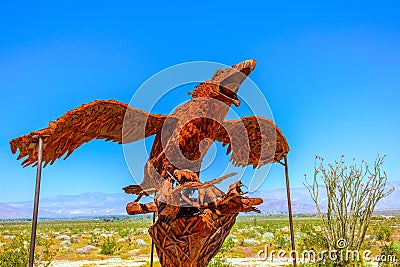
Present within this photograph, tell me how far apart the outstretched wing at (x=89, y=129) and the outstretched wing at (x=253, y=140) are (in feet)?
2.95

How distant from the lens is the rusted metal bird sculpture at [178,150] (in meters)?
3.23

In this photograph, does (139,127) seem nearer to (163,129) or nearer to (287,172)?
(163,129)

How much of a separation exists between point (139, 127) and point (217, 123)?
31.5 inches

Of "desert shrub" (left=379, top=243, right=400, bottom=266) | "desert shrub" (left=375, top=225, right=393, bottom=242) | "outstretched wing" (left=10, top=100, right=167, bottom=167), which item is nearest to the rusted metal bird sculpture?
"outstretched wing" (left=10, top=100, right=167, bottom=167)

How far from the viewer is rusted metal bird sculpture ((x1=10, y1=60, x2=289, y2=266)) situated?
3.23 m

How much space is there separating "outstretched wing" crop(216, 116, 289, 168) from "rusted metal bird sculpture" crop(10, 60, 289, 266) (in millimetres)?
27

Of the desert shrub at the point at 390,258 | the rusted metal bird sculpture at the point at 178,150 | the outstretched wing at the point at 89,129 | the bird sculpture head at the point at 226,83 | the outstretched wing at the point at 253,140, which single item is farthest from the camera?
the desert shrub at the point at 390,258

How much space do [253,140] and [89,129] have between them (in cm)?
199

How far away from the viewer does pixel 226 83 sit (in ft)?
12.6

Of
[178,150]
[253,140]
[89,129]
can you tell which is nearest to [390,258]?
[253,140]

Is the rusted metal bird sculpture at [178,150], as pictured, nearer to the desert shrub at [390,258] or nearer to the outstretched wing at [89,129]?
the outstretched wing at [89,129]

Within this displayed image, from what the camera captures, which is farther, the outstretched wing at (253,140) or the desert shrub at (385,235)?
the desert shrub at (385,235)

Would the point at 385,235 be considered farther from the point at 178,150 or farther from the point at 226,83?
the point at 178,150

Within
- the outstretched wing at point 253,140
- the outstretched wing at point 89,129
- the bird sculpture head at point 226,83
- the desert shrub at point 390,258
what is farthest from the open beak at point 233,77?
the desert shrub at point 390,258
